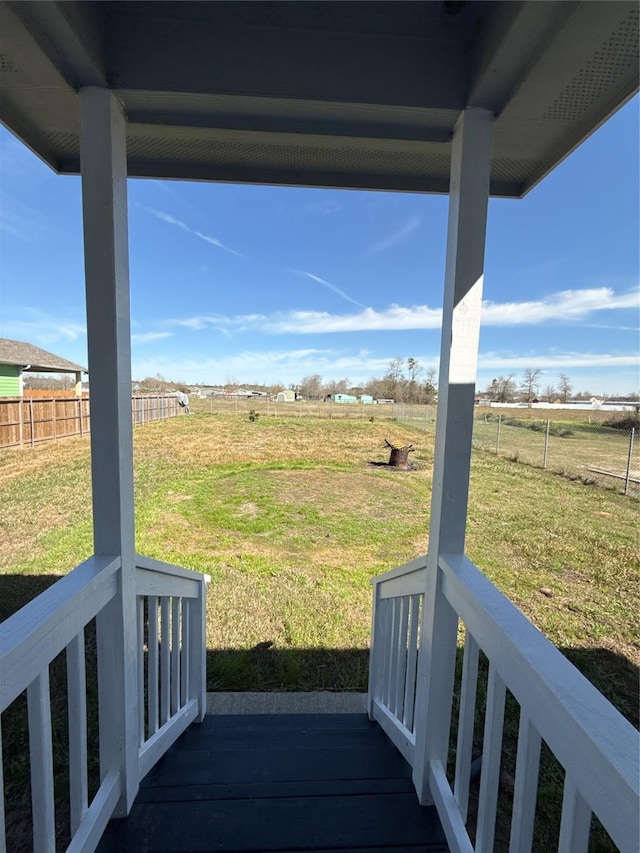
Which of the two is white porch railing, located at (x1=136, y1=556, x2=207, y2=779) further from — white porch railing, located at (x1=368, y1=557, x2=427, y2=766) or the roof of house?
the roof of house

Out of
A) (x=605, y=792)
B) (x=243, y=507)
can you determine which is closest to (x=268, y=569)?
(x=243, y=507)

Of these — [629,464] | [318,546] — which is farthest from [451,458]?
[629,464]

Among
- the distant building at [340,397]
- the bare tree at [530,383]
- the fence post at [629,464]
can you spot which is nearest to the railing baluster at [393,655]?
the fence post at [629,464]

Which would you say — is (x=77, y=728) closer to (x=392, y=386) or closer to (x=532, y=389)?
(x=532, y=389)

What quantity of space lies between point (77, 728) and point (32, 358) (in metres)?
13.6

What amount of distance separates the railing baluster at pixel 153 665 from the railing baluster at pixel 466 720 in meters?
0.99

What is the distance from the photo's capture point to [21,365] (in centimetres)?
1075

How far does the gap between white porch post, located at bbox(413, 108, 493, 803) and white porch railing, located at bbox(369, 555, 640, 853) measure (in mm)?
20

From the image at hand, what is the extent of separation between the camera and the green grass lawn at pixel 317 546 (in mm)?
2521

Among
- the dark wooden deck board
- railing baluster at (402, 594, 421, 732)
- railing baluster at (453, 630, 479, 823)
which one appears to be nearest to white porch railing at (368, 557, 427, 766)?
railing baluster at (402, 594, 421, 732)

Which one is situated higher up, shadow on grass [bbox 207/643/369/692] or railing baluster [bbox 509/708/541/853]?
railing baluster [bbox 509/708/541/853]

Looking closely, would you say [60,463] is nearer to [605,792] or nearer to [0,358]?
[0,358]

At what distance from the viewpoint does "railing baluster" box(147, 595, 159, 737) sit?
1.36m

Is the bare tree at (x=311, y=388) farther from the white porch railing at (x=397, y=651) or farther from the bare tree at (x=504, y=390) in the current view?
the white porch railing at (x=397, y=651)
